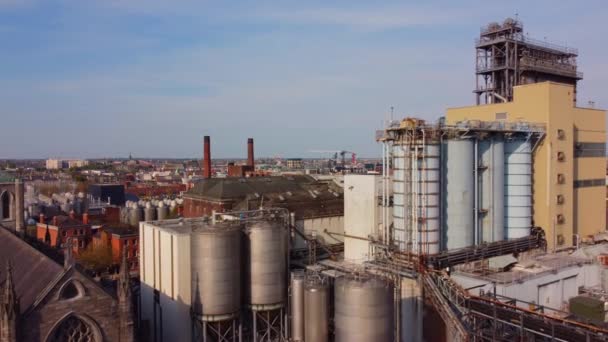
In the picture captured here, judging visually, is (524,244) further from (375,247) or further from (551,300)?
(375,247)

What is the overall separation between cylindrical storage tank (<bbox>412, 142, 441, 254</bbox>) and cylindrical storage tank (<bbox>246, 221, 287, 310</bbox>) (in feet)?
29.7

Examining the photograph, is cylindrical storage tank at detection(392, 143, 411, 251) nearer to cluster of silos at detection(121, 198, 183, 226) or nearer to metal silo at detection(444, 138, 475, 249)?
metal silo at detection(444, 138, 475, 249)

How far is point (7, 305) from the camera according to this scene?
24062 mm

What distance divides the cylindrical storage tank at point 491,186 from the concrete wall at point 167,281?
20.7 m

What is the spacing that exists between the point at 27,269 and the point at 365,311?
21.1 m

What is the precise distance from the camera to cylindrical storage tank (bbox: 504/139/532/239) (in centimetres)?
3675

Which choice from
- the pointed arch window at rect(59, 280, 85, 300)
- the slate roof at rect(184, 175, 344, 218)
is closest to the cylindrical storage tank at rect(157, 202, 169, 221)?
the slate roof at rect(184, 175, 344, 218)

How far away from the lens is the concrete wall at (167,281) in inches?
1241

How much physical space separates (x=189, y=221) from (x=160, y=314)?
23.1 feet

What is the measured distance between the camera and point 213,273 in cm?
3011

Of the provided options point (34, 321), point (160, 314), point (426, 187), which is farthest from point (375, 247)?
point (34, 321)

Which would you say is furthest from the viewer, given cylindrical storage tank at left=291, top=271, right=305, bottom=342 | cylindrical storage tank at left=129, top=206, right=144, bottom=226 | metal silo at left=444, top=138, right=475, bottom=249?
cylindrical storage tank at left=129, top=206, right=144, bottom=226

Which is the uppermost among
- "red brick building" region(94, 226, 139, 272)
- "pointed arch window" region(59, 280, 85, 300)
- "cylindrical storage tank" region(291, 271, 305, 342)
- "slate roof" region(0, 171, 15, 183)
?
"slate roof" region(0, 171, 15, 183)

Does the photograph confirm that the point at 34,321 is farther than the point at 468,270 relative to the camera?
No
